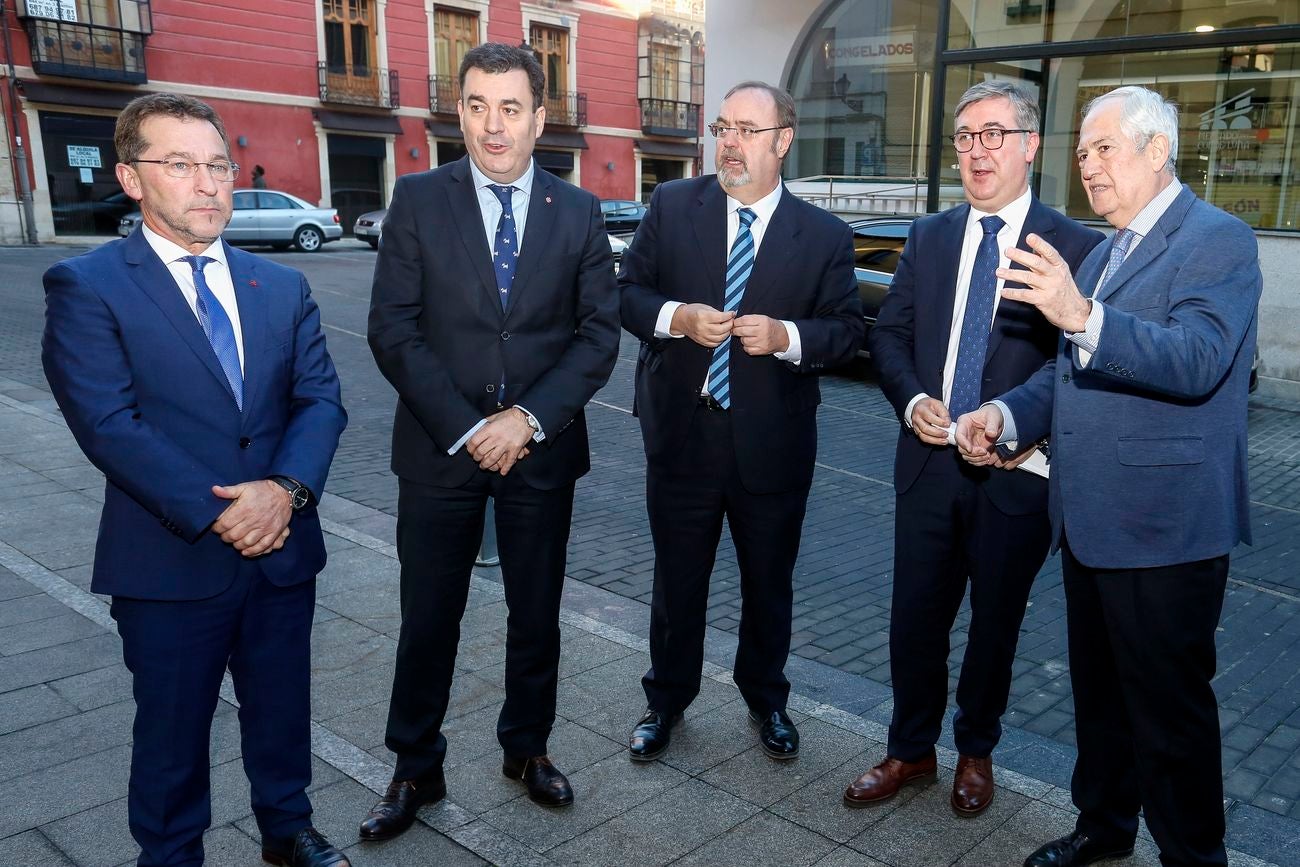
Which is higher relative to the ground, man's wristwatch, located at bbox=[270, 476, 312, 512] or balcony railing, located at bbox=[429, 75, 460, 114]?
balcony railing, located at bbox=[429, 75, 460, 114]

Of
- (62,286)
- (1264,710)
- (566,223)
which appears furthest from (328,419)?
(1264,710)

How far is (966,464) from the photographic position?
10.8 ft

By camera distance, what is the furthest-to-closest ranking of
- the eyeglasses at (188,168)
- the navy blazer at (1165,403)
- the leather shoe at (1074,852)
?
the leather shoe at (1074,852) < the eyeglasses at (188,168) < the navy blazer at (1165,403)

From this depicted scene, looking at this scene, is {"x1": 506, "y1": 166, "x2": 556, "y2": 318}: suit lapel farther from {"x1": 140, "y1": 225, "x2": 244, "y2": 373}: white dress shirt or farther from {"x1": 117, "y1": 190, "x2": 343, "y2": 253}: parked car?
{"x1": 117, "y1": 190, "x2": 343, "y2": 253}: parked car

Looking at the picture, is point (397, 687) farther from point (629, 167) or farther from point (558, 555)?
point (629, 167)

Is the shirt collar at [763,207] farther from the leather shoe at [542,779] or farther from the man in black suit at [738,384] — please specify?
the leather shoe at [542,779]

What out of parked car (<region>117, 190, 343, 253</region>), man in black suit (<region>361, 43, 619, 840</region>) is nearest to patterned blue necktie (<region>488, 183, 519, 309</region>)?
man in black suit (<region>361, 43, 619, 840</region>)

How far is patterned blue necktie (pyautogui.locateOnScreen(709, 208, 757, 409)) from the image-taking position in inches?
144

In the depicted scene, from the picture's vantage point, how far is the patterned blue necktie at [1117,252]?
276cm

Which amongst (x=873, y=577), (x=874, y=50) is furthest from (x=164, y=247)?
(x=874, y=50)

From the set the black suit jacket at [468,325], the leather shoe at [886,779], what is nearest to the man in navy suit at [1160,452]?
the leather shoe at [886,779]

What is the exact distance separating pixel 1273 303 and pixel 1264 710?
27.9 feet

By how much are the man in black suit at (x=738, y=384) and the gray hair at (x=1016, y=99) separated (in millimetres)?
655

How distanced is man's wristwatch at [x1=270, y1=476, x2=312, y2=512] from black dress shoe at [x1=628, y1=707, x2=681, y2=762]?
1475 millimetres
